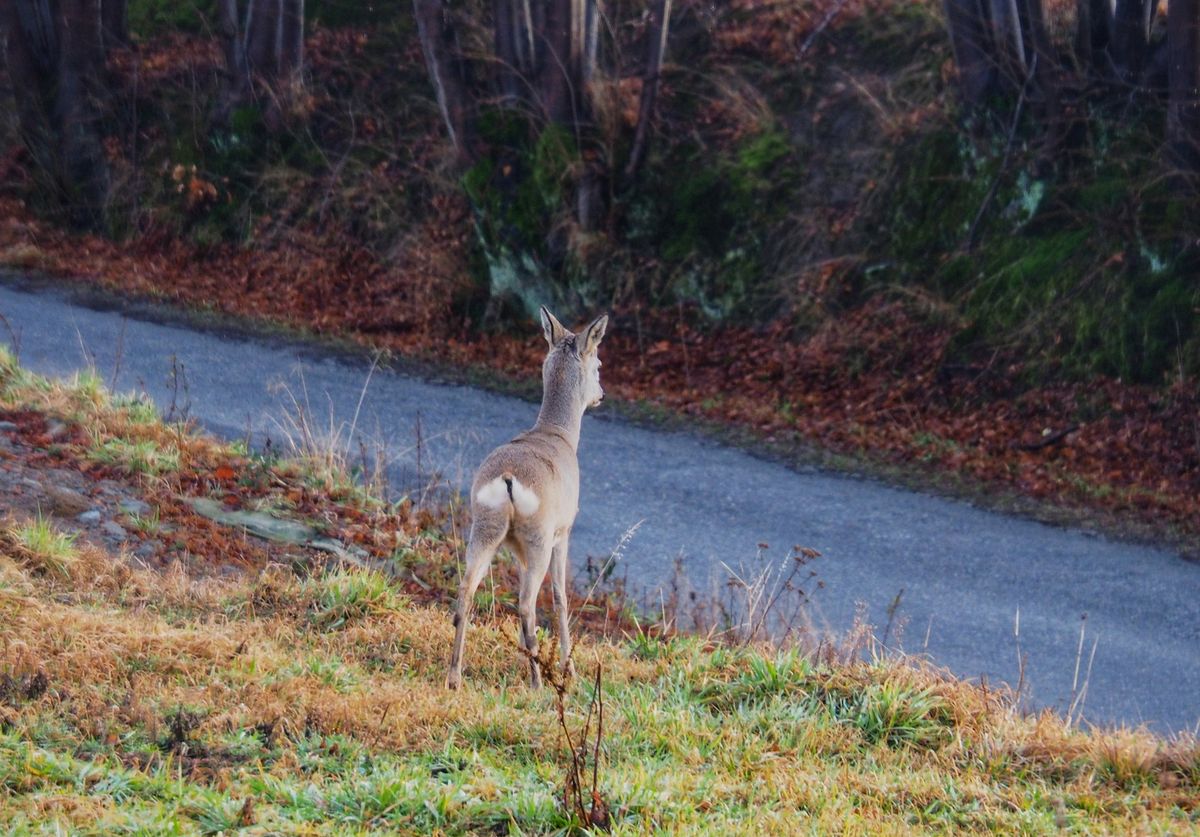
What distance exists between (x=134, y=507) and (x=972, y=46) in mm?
11048

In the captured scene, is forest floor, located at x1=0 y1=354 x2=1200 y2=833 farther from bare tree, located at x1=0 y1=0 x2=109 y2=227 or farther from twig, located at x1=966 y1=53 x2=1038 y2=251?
bare tree, located at x1=0 y1=0 x2=109 y2=227

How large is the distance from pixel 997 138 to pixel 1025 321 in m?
2.62

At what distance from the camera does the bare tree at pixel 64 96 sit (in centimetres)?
Answer: 2227

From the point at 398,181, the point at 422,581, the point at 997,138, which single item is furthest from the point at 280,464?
the point at 398,181

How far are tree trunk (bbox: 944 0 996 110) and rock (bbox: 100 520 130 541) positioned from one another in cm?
1118

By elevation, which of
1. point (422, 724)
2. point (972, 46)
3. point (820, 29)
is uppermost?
point (820, 29)

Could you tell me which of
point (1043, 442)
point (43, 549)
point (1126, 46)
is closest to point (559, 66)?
point (1126, 46)

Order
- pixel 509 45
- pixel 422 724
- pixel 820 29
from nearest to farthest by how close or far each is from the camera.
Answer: pixel 422 724
pixel 509 45
pixel 820 29

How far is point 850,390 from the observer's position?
14.3 metres

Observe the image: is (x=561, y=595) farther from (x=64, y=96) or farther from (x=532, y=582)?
(x=64, y=96)

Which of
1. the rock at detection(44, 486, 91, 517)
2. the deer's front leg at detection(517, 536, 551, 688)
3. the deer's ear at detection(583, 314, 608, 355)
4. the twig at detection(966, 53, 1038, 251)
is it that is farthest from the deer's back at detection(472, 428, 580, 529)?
the twig at detection(966, 53, 1038, 251)

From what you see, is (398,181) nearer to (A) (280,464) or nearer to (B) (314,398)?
(B) (314,398)

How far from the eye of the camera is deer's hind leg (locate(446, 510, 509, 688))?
6336mm

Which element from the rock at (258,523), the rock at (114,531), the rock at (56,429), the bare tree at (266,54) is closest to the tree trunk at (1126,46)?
the rock at (258,523)
